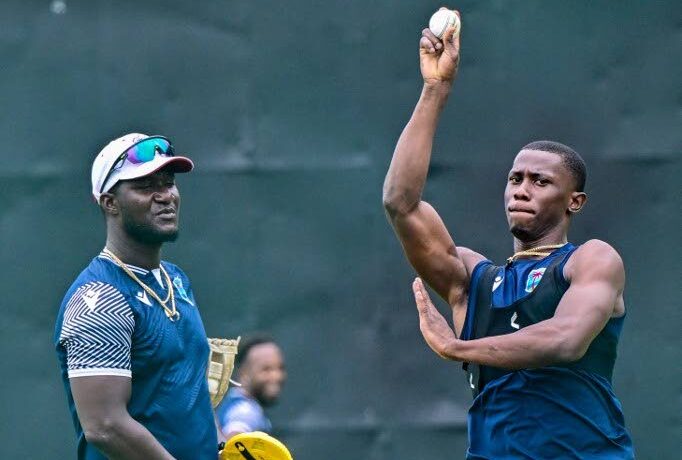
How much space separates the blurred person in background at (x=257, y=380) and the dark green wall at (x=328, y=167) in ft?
0.36

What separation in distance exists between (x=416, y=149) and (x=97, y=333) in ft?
4.14

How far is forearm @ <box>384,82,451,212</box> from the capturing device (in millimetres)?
4422

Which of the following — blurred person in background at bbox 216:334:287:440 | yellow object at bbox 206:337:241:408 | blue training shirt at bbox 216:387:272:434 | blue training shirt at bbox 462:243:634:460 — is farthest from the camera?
blurred person in background at bbox 216:334:287:440

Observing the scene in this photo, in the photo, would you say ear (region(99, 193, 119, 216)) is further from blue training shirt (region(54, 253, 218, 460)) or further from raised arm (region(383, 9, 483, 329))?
raised arm (region(383, 9, 483, 329))

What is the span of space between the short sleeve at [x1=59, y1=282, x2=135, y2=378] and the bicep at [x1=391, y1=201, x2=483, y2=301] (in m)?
1.05

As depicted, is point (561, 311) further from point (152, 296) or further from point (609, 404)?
point (152, 296)

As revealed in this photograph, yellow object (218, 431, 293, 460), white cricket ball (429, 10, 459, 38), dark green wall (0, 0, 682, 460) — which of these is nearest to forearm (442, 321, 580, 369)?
yellow object (218, 431, 293, 460)

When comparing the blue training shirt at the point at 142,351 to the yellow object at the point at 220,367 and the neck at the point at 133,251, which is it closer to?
the neck at the point at 133,251

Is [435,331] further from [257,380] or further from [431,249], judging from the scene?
[257,380]

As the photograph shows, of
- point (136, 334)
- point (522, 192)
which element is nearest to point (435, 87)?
point (522, 192)

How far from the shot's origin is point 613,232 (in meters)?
6.29

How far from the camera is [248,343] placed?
6.23 m

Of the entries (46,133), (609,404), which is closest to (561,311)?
(609,404)

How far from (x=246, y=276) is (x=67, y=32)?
155 centimetres
